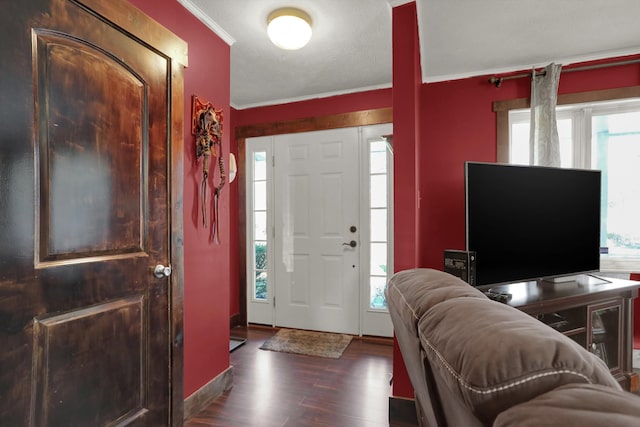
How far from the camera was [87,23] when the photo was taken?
52.8 inches

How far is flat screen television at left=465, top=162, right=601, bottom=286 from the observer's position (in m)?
2.07

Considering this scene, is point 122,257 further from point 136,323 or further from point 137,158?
point 137,158

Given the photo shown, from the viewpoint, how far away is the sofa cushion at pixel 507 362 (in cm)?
45

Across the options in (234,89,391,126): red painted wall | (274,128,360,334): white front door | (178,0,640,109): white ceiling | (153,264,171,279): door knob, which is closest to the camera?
(153,264,171,279): door knob

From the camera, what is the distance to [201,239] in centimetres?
217

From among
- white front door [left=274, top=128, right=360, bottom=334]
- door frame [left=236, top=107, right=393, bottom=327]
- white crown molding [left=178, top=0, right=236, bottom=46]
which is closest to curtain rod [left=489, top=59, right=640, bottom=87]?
door frame [left=236, top=107, right=393, bottom=327]

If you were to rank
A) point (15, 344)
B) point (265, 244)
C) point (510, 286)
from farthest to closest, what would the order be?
point (265, 244) → point (510, 286) → point (15, 344)

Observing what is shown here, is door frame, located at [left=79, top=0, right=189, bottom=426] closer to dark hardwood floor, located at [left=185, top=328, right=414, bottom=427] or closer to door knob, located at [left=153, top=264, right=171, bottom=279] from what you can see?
door knob, located at [left=153, top=264, right=171, bottom=279]

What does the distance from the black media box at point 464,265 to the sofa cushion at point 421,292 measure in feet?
3.31

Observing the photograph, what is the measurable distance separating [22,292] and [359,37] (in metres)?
2.39

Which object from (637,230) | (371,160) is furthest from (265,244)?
(637,230)

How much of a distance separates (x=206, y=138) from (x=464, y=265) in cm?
179

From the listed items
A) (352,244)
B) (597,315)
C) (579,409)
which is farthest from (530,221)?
(579,409)

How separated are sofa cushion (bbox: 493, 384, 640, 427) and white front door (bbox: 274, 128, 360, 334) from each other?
9.70 ft
